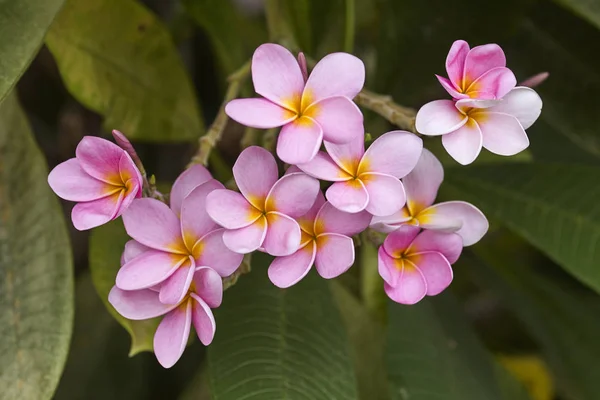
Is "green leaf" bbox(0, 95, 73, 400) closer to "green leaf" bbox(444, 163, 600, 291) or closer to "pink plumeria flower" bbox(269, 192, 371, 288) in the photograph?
"pink plumeria flower" bbox(269, 192, 371, 288)

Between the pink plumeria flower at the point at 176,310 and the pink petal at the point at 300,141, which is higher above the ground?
the pink petal at the point at 300,141

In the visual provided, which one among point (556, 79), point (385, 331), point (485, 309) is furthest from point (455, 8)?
point (485, 309)

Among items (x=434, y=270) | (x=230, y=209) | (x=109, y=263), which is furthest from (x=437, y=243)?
(x=109, y=263)

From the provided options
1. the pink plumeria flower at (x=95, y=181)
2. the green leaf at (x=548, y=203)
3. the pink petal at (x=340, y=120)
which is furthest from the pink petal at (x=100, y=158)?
the green leaf at (x=548, y=203)

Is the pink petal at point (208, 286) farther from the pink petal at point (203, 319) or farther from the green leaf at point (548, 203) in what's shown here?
the green leaf at point (548, 203)

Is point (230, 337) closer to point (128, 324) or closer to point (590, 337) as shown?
point (128, 324)

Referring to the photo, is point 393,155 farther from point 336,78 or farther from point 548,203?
point 548,203
